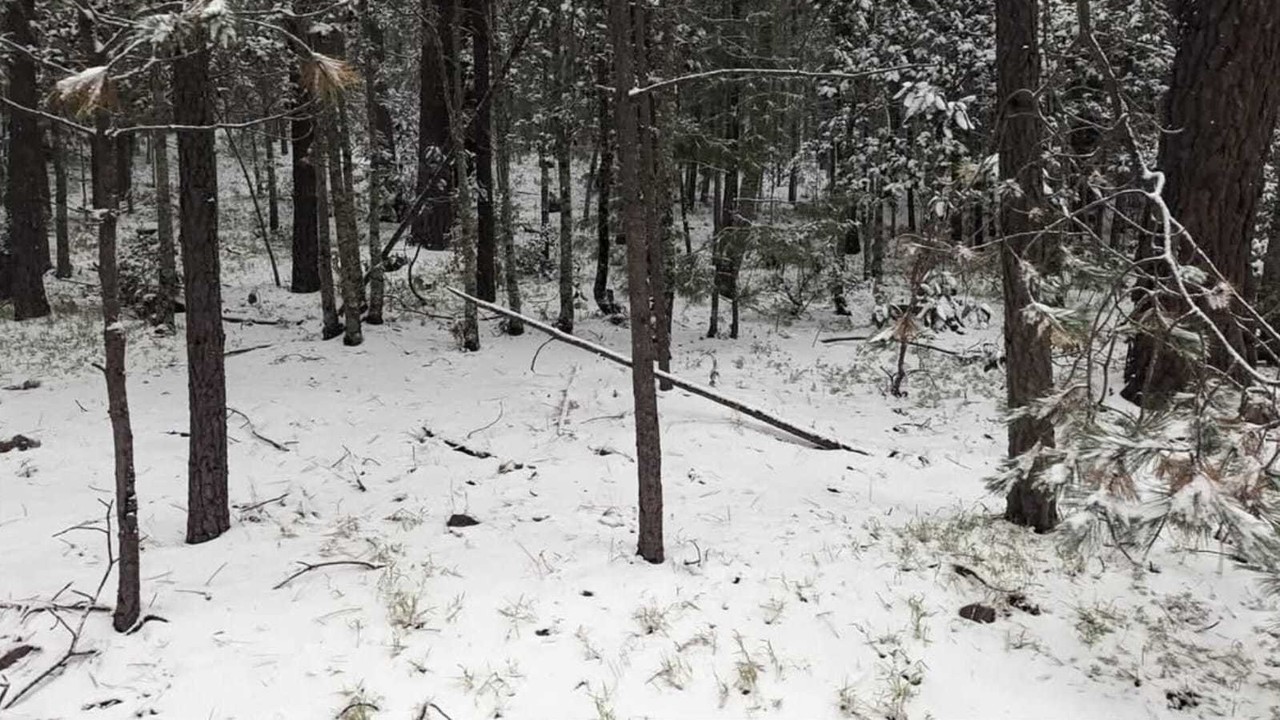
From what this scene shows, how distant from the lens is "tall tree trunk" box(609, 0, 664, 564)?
17.1ft

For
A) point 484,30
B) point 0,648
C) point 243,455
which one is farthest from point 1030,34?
point 484,30

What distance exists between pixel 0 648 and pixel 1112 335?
6268 mm

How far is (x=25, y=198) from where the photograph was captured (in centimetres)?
1483

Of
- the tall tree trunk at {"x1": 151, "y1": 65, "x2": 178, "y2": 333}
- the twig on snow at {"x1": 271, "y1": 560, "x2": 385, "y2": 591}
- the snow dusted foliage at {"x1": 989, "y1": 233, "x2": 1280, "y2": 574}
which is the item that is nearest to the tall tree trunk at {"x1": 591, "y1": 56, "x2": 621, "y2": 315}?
the tall tree trunk at {"x1": 151, "y1": 65, "x2": 178, "y2": 333}

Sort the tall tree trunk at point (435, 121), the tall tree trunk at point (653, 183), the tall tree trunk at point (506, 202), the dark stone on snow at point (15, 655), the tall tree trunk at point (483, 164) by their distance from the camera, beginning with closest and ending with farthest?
the dark stone on snow at point (15, 655)
the tall tree trunk at point (653, 183)
the tall tree trunk at point (435, 121)
the tall tree trunk at point (483, 164)
the tall tree trunk at point (506, 202)

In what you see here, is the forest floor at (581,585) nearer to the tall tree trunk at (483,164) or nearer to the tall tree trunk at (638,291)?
the tall tree trunk at (638,291)

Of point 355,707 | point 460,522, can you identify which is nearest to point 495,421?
point 460,522

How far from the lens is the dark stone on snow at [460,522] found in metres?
6.58

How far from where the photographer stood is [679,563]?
5.76m

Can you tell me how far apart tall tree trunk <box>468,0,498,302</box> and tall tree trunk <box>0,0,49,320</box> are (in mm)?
8102

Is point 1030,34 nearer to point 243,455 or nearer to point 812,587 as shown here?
point 812,587

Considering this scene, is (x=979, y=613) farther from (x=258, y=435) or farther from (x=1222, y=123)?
(x=258, y=435)

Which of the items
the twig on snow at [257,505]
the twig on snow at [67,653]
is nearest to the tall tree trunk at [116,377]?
the twig on snow at [67,653]

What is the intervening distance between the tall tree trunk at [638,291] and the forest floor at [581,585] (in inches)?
17.2
